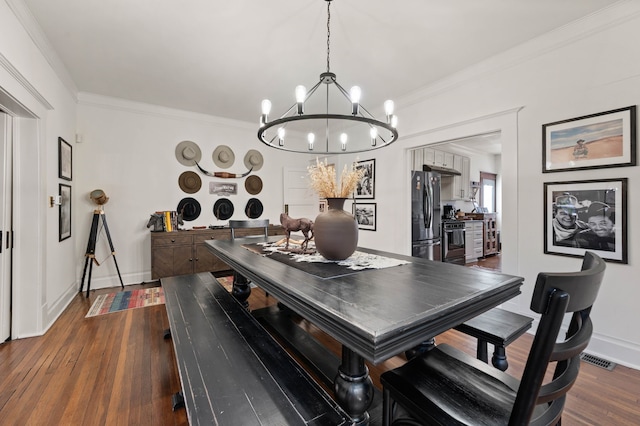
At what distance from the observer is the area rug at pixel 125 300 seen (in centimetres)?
311

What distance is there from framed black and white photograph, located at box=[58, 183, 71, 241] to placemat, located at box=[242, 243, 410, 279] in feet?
8.60

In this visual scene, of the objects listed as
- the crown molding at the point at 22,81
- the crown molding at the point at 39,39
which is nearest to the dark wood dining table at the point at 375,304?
the crown molding at the point at 22,81

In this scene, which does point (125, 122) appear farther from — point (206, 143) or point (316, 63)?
point (316, 63)

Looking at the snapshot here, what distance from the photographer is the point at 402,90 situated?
3664 millimetres

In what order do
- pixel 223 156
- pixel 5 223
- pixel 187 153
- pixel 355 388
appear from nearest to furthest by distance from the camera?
pixel 355 388, pixel 5 223, pixel 187 153, pixel 223 156

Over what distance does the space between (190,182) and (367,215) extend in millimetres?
3052

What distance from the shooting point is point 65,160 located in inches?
128

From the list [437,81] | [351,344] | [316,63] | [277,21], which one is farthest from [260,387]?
[437,81]

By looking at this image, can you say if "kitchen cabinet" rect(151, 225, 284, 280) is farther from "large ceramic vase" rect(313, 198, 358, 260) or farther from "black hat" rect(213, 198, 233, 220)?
"large ceramic vase" rect(313, 198, 358, 260)

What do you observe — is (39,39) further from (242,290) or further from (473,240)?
(473,240)

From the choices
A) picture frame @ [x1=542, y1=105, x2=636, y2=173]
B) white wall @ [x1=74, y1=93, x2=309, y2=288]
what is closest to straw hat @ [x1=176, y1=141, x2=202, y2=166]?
white wall @ [x1=74, y1=93, x2=309, y2=288]

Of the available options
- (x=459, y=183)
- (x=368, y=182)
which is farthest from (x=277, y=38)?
(x=459, y=183)

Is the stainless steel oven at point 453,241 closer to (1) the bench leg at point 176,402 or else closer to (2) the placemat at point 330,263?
(2) the placemat at point 330,263

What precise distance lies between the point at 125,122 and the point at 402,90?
409 centimetres
